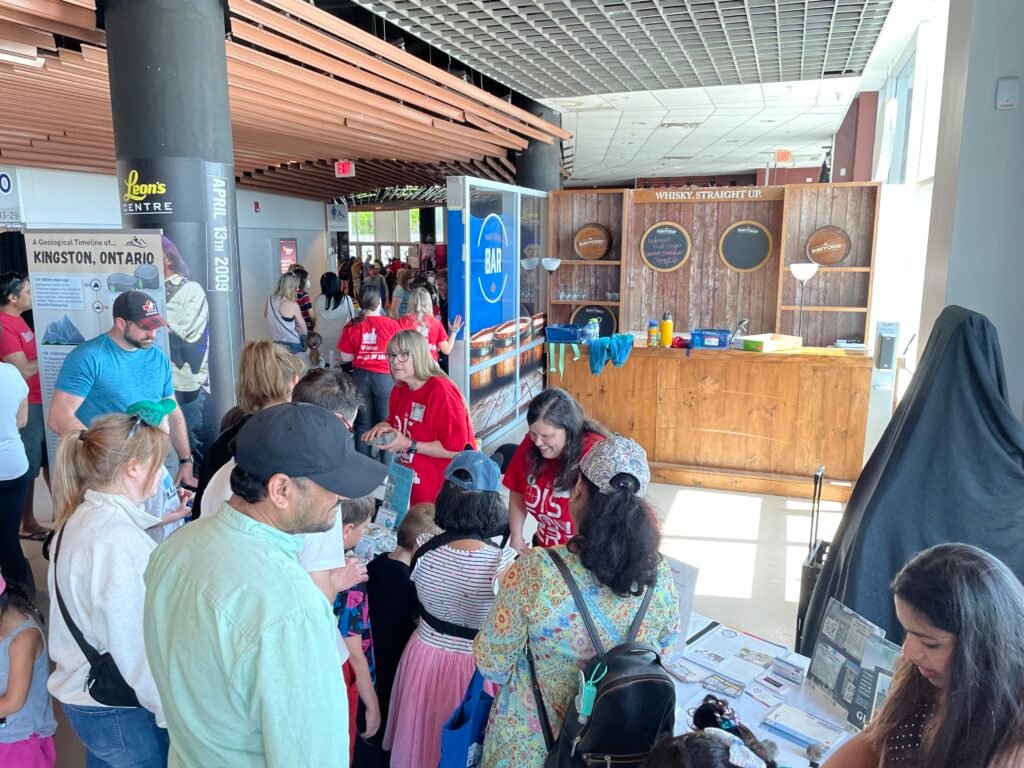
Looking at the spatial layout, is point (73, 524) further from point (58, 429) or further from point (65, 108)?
point (65, 108)

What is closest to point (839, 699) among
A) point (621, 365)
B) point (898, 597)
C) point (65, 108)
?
point (898, 597)

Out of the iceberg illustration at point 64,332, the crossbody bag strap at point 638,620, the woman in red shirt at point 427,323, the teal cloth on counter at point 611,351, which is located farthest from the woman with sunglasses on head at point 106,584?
the teal cloth on counter at point 611,351

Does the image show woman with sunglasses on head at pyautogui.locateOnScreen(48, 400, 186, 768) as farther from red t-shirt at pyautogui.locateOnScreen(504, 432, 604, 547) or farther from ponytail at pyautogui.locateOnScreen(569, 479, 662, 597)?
red t-shirt at pyautogui.locateOnScreen(504, 432, 604, 547)

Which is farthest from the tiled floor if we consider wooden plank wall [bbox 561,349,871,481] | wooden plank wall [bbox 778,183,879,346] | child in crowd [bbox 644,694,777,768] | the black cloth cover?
child in crowd [bbox 644,694,777,768]

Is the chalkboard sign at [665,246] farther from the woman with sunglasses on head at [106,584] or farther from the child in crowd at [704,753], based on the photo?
the child in crowd at [704,753]

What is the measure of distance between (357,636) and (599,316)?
5907mm

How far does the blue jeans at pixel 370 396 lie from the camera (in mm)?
5758

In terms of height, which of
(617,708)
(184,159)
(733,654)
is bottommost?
(733,654)

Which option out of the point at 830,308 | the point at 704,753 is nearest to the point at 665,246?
the point at 830,308

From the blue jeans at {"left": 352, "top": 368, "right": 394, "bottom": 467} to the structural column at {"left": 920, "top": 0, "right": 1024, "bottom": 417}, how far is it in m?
3.94

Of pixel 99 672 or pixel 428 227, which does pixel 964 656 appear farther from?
pixel 428 227

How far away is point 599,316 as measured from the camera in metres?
7.81

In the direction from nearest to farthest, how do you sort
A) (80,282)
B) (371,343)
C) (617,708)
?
(617,708)
(80,282)
(371,343)

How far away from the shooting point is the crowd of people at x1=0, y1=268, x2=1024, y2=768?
128 cm
